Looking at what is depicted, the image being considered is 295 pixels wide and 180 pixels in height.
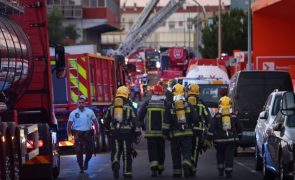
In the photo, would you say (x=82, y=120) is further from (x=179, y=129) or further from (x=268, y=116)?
(x=268, y=116)

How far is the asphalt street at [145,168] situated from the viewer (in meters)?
19.8

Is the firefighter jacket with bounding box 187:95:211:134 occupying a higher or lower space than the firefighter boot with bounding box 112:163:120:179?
higher

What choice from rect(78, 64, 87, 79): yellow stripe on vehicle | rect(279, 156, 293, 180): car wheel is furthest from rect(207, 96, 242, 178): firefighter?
rect(78, 64, 87, 79): yellow stripe on vehicle

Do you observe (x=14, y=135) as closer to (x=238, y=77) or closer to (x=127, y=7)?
(x=238, y=77)

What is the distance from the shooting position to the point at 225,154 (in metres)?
19.7

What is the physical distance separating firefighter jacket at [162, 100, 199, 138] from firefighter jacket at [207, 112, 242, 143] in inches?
29.1

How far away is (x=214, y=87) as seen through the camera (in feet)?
105

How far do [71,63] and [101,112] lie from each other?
263 centimetres

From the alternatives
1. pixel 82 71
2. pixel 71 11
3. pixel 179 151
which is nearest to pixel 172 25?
pixel 71 11

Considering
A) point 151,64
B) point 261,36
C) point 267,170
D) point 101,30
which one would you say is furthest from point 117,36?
point 267,170

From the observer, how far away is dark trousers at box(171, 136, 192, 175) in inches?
752

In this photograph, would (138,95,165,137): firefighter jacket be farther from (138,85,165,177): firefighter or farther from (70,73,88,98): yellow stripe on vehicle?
(70,73,88,98): yellow stripe on vehicle

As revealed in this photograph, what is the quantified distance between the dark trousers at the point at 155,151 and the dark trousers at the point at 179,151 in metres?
0.36

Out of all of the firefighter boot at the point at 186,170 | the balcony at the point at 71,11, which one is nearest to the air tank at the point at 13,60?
the firefighter boot at the point at 186,170
